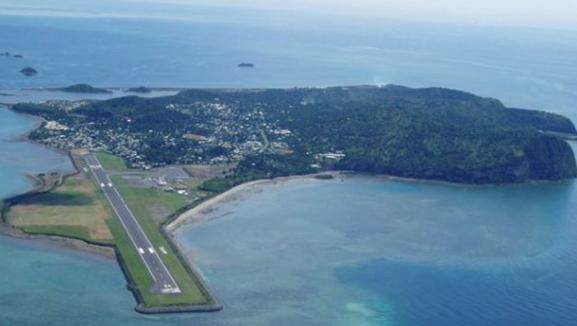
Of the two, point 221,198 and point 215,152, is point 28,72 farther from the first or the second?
point 221,198

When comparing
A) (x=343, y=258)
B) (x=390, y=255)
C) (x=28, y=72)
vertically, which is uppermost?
(x=390, y=255)

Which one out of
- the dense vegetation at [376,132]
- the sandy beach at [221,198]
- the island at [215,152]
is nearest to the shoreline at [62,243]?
the island at [215,152]

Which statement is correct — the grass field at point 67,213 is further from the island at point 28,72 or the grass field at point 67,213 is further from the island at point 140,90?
the island at point 28,72

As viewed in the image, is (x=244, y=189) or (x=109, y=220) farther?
(x=244, y=189)

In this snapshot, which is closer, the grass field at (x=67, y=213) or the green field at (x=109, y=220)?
the green field at (x=109, y=220)

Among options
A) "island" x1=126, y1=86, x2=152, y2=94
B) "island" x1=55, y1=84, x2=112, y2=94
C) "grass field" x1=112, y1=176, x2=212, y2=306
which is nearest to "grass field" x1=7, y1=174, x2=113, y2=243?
"grass field" x1=112, y1=176, x2=212, y2=306

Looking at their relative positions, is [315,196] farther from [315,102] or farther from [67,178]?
[315,102]

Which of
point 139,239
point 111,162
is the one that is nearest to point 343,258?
point 139,239

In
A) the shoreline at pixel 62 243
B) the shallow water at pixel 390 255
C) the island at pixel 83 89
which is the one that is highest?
the shallow water at pixel 390 255
